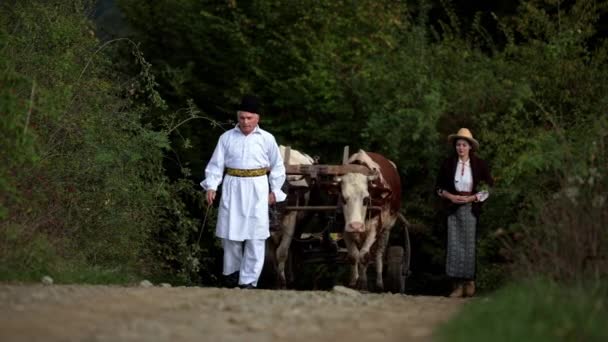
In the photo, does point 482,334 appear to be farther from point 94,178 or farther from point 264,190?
point 94,178

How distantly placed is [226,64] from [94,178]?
9.95 meters

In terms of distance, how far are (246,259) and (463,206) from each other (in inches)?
105

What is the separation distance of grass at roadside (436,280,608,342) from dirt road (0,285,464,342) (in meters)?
0.37

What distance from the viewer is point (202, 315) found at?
8258 mm

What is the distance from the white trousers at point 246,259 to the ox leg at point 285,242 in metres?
1.44

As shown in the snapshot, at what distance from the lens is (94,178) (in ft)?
46.4

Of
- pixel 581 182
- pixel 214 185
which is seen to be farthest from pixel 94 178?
pixel 581 182

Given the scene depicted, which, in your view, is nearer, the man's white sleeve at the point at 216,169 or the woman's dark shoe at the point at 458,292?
the man's white sleeve at the point at 216,169

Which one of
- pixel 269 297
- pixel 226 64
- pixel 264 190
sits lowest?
pixel 269 297

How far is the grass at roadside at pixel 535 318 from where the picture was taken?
6.85 meters

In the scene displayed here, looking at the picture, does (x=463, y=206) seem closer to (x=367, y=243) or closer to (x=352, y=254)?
(x=367, y=243)

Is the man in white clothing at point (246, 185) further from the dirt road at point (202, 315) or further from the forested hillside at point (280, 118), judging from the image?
the dirt road at point (202, 315)

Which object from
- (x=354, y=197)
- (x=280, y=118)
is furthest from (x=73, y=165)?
(x=280, y=118)

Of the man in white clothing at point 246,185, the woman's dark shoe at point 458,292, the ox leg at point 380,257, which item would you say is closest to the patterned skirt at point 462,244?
the woman's dark shoe at point 458,292
